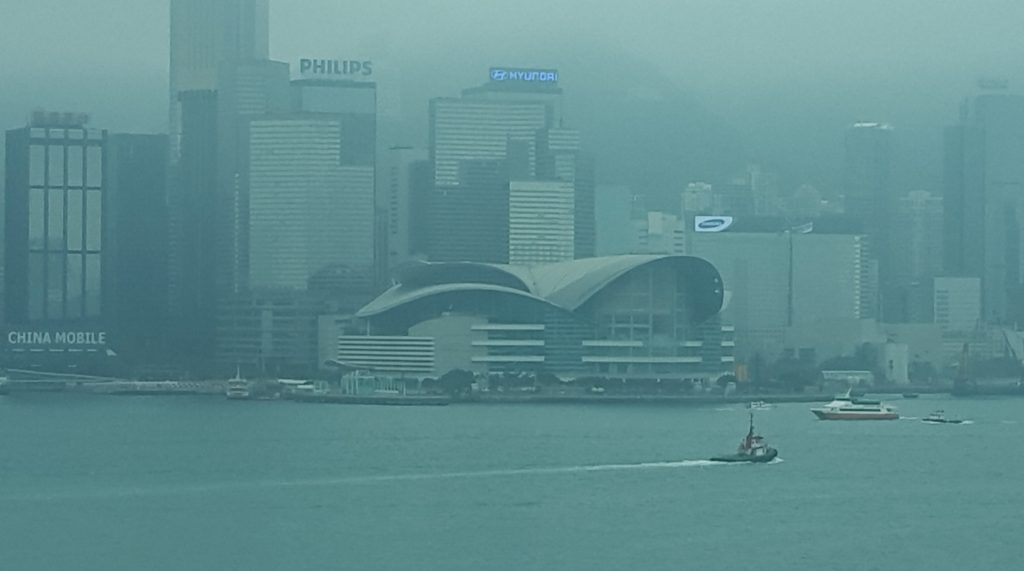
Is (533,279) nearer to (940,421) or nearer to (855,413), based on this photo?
(855,413)

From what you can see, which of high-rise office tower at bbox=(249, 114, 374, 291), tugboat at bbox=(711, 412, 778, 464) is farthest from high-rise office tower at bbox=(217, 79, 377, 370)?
tugboat at bbox=(711, 412, 778, 464)

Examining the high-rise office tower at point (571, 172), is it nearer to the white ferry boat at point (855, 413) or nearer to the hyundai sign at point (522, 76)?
the hyundai sign at point (522, 76)

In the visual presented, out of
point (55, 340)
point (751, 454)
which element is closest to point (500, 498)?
point (751, 454)

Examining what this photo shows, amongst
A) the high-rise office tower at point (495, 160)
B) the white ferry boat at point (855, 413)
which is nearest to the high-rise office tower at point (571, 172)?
the high-rise office tower at point (495, 160)

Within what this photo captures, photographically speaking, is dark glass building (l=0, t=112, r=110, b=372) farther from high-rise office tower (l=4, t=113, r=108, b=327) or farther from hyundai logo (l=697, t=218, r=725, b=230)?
hyundai logo (l=697, t=218, r=725, b=230)

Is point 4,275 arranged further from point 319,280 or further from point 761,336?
point 761,336

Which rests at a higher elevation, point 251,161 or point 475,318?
point 251,161

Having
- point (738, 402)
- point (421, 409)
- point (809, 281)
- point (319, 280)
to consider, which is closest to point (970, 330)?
point (809, 281)
